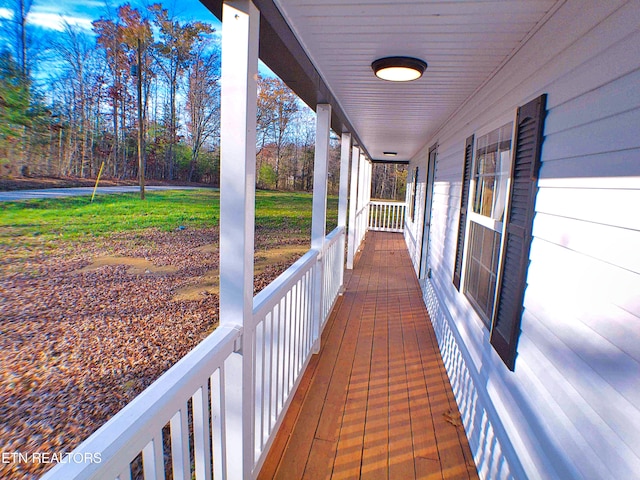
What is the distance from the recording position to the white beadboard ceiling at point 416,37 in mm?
1533

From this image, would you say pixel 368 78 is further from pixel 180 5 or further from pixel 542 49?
pixel 180 5

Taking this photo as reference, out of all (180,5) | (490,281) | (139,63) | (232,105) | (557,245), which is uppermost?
(180,5)

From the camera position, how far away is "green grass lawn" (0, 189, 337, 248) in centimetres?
461

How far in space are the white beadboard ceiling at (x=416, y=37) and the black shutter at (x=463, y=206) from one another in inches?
19.3

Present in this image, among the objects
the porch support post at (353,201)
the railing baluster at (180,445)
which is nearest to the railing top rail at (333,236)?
the porch support post at (353,201)

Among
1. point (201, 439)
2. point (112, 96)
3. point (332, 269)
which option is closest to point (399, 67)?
point (201, 439)

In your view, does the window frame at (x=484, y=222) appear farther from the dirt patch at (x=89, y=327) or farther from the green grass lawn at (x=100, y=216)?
the green grass lawn at (x=100, y=216)

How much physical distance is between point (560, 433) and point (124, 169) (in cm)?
600

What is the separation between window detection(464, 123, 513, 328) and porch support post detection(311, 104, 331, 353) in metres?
1.24

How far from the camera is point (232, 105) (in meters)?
1.35

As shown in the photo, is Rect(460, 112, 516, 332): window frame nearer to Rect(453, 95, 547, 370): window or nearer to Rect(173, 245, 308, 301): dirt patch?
Rect(453, 95, 547, 370): window

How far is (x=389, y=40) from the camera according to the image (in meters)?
1.93

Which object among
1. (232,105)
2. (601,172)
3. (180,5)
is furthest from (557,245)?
(180,5)

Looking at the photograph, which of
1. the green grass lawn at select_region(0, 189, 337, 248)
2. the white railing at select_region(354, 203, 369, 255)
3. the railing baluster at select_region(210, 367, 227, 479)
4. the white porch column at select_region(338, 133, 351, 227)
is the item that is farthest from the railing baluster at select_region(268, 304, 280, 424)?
the white railing at select_region(354, 203, 369, 255)
